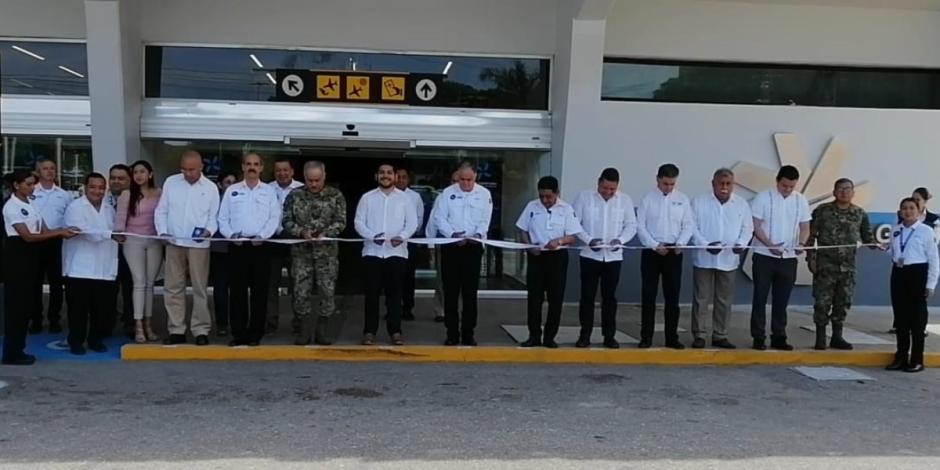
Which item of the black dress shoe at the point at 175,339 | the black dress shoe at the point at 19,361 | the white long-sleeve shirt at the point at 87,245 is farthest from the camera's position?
the black dress shoe at the point at 175,339

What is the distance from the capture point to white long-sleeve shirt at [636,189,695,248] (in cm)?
822

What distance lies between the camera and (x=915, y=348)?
805 cm

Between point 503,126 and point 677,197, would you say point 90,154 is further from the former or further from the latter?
point 677,197

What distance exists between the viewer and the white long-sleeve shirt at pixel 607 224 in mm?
8211

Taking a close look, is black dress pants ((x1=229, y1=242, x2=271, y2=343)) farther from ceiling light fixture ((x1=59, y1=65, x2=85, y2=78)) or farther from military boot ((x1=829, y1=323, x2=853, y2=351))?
military boot ((x1=829, y1=323, x2=853, y2=351))

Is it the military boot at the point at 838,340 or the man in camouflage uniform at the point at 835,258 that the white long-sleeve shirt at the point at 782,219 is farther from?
the military boot at the point at 838,340

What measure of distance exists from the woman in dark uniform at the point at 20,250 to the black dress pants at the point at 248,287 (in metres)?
1.55

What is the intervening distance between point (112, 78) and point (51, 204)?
8.55ft

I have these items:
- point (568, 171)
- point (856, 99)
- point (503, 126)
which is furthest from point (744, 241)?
point (856, 99)

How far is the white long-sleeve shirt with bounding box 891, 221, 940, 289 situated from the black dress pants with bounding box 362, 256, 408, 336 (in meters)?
4.82

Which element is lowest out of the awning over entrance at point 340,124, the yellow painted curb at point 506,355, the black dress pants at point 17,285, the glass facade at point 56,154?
the yellow painted curb at point 506,355

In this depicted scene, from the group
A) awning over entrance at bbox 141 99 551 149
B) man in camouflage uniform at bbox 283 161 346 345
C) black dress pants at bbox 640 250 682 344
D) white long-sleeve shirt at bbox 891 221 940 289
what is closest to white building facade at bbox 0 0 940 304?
awning over entrance at bbox 141 99 551 149

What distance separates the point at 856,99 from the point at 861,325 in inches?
133

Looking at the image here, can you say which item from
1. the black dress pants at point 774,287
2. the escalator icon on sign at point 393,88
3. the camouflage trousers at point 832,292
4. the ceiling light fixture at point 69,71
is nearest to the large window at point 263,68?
the escalator icon on sign at point 393,88
